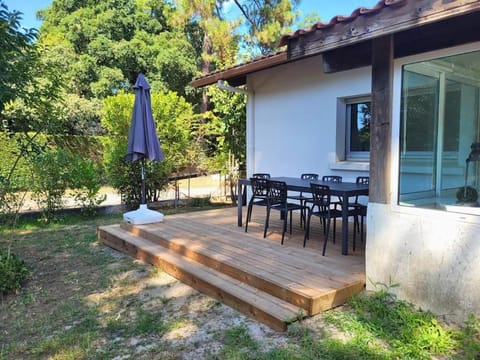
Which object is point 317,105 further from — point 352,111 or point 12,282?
point 12,282

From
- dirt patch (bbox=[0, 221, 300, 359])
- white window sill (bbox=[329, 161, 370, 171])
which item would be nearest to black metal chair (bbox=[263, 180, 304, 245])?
dirt patch (bbox=[0, 221, 300, 359])

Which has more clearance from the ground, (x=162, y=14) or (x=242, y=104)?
(x=162, y=14)

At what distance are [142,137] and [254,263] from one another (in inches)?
117

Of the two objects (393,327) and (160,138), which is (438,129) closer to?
(393,327)

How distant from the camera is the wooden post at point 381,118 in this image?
3000mm

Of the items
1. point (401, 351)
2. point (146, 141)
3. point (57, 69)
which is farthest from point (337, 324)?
point (57, 69)

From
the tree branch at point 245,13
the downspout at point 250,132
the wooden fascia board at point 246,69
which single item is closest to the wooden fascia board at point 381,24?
the wooden fascia board at point 246,69

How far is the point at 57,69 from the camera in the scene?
4734 millimetres

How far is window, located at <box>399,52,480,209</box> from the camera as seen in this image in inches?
118

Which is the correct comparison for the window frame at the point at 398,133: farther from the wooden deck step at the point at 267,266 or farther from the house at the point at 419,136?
the wooden deck step at the point at 267,266

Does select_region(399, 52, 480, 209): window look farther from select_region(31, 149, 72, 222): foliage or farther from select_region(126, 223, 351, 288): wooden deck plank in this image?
select_region(31, 149, 72, 222): foliage

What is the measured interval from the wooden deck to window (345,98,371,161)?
144 cm

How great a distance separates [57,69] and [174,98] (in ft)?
13.6

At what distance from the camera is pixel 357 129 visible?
236 inches
